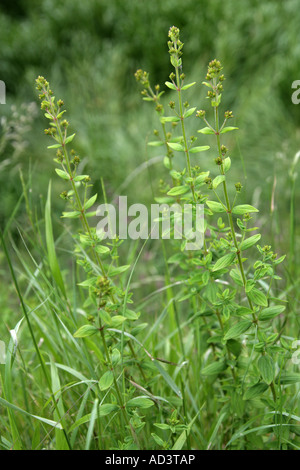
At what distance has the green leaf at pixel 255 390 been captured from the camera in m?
1.11

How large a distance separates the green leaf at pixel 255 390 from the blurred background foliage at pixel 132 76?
1816 millimetres

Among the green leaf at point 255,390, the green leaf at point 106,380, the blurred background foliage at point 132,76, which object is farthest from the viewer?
the blurred background foliage at point 132,76

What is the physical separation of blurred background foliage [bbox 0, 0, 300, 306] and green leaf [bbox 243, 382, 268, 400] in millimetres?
1816

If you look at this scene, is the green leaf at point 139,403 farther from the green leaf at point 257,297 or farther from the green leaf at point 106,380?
the green leaf at point 257,297

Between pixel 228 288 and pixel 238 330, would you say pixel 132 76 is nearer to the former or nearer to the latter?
pixel 228 288

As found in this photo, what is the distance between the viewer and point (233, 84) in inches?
146

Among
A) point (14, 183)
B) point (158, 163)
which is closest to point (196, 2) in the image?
point (158, 163)

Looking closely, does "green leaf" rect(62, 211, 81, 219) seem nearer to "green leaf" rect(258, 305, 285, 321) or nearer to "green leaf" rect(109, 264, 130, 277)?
"green leaf" rect(109, 264, 130, 277)

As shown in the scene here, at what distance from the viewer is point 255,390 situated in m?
1.12

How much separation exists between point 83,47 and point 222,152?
3240 millimetres

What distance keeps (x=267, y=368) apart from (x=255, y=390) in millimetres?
89

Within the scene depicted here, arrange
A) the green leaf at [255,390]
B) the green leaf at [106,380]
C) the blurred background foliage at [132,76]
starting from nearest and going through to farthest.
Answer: the green leaf at [106,380]
the green leaf at [255,390]
the blurred background foliage at [132,76]

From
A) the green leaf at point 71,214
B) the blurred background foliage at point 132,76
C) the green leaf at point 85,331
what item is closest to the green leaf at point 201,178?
the green leaf at point 71,214

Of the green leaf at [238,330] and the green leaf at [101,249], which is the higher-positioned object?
the green leaf at [101,249]
